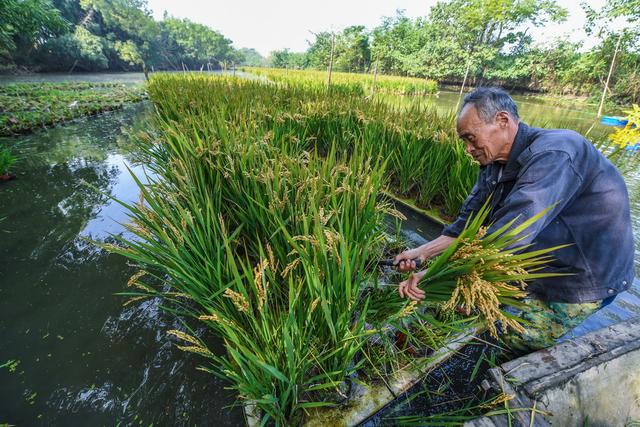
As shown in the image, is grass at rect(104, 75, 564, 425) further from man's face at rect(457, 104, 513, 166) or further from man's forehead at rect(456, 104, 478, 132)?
man's forehead at rect(456, 104, 478, 132)

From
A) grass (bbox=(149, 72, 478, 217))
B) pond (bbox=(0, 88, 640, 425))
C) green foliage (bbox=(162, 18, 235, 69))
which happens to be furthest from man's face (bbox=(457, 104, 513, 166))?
green foliage (bbox=(162, 18, 235, 69))

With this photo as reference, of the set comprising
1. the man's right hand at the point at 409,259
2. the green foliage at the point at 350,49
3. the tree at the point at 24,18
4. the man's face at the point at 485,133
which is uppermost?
the green foliage at the point at 350,49

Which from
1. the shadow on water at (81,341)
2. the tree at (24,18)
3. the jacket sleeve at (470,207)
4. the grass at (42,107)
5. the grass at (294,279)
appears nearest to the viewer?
the grass at (294,279)

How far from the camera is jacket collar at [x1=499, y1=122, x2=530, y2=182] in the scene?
53.4 inches

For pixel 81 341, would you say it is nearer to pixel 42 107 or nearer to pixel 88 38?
pixel 42 107

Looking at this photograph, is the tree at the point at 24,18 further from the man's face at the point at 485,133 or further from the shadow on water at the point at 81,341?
the man's face at the point at 485,133

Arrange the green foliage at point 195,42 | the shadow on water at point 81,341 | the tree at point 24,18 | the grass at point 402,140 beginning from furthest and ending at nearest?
the green foliage at point 195,42
the tree at point 24,18
the grass at point 402,140
the shadow on water at point 81,341

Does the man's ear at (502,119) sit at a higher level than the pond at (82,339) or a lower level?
higher

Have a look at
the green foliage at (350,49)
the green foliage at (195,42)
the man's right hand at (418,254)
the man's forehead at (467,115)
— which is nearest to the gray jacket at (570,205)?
the man's right hand at (418,254)

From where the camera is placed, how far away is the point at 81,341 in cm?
185

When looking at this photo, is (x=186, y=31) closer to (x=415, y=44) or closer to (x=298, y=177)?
(x=415, y=44)

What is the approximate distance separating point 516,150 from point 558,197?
1.09ft

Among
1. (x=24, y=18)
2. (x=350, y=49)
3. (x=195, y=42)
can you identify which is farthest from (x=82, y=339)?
(x=195, y=42)

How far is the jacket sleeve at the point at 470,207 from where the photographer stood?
1.68 meters
